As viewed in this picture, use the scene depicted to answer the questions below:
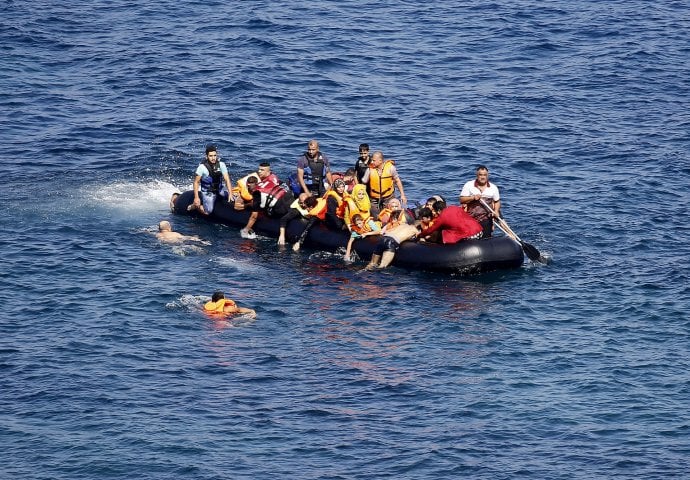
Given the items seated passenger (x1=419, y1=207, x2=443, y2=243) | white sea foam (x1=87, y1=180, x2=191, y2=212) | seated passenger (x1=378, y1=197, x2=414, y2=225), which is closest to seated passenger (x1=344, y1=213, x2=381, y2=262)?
seated passenger (x1=378, y1=197, x2=414, y2=225)

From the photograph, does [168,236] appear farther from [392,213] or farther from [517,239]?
[517,239]

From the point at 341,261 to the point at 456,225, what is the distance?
3.10 meters

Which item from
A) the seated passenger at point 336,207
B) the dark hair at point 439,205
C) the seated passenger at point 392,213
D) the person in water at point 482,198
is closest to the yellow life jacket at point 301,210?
the seated passenger at point 336,207

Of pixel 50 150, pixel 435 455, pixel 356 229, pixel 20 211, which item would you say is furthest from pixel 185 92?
pixel 435 455

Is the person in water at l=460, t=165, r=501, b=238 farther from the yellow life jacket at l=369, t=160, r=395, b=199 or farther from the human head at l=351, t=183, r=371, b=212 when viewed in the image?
the yellow life jacket at l=369, t=160, r=395, b=199

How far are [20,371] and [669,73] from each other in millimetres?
28588

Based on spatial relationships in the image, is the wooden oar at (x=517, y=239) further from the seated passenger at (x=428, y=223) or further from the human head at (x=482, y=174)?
the seated passenger at (x=428, y=223)

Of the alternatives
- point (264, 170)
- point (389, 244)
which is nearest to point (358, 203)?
point (389, 244)

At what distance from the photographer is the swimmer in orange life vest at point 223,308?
1083 inches

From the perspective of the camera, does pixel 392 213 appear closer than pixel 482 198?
No

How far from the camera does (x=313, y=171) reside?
109ft

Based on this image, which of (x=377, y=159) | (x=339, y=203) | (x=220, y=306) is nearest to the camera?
(x=220, y=306)

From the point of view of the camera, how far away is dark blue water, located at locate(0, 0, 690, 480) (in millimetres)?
22812

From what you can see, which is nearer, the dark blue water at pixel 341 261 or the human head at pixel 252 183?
the dark blue water at pixel 341 261
